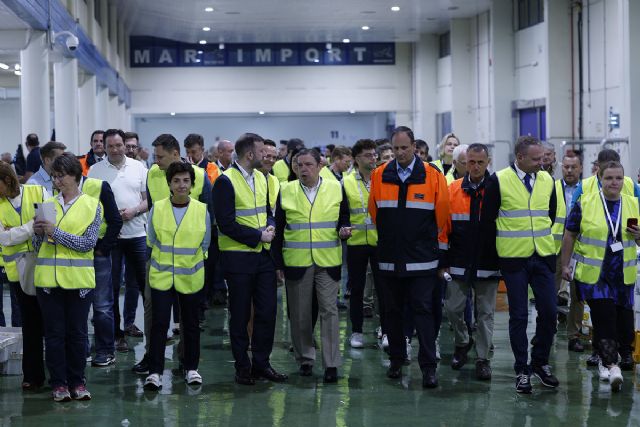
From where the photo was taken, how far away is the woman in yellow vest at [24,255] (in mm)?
6711

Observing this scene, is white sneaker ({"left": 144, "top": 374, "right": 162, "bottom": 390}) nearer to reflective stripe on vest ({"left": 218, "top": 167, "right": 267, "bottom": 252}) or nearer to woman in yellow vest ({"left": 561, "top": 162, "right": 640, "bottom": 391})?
reflective stripe on vest ({"left": 218, "top": 167, "right": 267, "bottom": 252})

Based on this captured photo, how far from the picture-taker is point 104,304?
25.3 feet

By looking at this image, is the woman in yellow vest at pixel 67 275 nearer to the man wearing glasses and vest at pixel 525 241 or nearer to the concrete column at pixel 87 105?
the man wearing glasses and vest at pixel 525 241

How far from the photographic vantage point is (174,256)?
270 inches

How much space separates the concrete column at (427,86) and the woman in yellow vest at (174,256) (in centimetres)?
2377

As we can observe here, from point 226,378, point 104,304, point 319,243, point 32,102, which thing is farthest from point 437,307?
point 32,102

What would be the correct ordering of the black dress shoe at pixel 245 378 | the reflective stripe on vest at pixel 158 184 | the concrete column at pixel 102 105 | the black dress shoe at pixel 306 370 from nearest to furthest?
the black dress shoe at pixel 245 378 → the black dress shoe at pixel 306 370 → the reflective stripe on vest at pixel 158 184 → the concrete column at pixel 102 105

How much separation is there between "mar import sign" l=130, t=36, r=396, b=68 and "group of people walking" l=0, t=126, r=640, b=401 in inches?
929

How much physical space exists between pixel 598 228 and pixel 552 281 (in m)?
0.54

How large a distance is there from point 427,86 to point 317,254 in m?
23.7

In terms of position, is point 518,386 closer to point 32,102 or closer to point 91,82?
point 32,102

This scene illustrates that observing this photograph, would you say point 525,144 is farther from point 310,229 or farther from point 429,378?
point 429,378

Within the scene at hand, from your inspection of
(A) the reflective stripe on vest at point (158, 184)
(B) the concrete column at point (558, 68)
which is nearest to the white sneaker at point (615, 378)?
(A) the reflective stripe on vest at point (158, 184)

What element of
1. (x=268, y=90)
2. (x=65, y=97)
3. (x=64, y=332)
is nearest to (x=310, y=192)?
(x=64, y=332)
